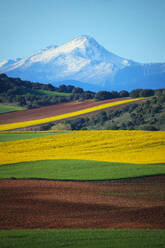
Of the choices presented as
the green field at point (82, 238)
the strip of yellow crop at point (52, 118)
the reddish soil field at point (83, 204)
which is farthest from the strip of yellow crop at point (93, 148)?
the strip of yellow crop at point (52, 118)

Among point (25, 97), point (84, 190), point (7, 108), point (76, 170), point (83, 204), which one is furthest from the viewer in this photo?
point (25, 97)

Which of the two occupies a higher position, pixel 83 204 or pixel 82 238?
pixel 82 238

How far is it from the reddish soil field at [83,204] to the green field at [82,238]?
1.26 meters

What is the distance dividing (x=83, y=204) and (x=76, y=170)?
25.3ft

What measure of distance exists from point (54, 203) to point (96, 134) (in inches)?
860

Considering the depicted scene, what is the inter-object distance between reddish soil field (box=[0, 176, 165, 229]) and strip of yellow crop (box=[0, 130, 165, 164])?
21.8 feet

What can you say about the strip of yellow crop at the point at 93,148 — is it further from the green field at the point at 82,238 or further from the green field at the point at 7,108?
the green field at the point at 7,108

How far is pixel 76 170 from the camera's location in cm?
2458

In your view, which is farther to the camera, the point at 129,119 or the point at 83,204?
the point at 129,119

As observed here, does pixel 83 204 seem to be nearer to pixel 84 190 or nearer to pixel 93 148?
pixel 84 190

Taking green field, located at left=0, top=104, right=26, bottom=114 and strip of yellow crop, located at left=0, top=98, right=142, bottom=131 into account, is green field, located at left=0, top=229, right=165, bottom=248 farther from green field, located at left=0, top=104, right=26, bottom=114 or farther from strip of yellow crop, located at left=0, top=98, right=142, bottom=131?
green field, located at left=0, top=104, right=26, bottom=114

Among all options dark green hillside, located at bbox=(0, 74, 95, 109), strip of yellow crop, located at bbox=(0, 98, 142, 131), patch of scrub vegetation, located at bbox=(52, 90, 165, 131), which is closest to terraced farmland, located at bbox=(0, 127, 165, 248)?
strip of yellow crop, located at bbox=(0, 98, 142, 131)

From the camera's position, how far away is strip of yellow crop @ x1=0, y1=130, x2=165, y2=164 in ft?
95.5

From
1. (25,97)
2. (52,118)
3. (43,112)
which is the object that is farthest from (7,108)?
(52,118)
